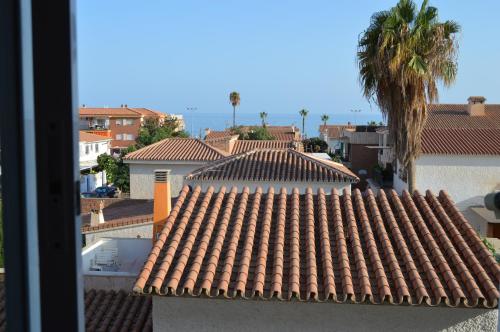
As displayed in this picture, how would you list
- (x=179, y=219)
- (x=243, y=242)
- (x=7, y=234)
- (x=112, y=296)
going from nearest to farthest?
1. (x=7, y=234)
2. (x=243, y=242)
3. (x=179, y=219)
4. (x=112, y=296)

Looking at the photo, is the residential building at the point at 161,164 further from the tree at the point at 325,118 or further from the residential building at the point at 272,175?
the tree at the point at 325,118

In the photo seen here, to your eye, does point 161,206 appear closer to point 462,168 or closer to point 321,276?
point 321,276

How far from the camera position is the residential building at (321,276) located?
5453 mm

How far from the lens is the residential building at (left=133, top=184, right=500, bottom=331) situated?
545 cm

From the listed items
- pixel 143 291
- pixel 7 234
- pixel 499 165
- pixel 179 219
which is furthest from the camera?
pixel 499 165

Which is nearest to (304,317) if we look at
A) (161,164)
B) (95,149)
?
(161,164)

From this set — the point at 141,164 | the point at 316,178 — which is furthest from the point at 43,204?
the point at 141,164

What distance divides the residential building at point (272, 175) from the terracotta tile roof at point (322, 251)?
9017 mm

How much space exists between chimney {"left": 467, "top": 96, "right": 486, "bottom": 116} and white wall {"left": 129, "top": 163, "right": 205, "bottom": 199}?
1998 centimetres

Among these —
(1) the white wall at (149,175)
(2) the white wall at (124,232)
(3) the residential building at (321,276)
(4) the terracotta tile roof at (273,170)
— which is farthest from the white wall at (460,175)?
(3) the residential building at (321,276)

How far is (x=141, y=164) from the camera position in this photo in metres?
24.6

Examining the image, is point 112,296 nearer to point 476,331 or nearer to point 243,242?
point 243,242

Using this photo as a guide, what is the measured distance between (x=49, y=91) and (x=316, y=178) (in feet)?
53.6

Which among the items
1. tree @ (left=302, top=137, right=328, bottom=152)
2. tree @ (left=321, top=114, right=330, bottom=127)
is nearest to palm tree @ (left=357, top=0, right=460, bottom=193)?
tree @ (left=302, top=137, right=328, bottom=152)
